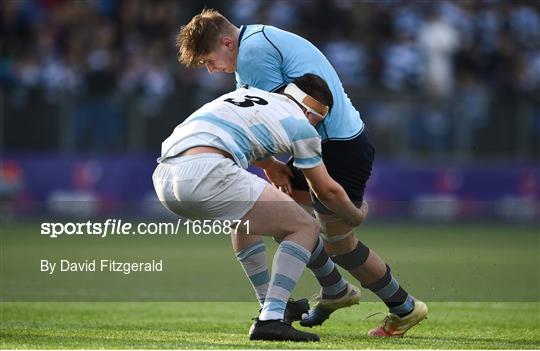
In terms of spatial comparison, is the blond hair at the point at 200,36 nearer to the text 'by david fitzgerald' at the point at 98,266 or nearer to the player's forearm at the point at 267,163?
the player's forearm at the point at 267,163

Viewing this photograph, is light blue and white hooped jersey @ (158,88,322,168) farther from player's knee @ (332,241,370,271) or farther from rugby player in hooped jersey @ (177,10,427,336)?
player's knee @ (332,241,370,271)

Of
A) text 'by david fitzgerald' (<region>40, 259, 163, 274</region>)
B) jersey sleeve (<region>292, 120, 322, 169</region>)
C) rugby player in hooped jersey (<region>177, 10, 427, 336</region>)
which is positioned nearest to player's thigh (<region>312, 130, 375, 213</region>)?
rugby player in hooped jersey (<region>177, 10, 427, 336</region>)

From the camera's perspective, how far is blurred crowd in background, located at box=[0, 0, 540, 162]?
19.1 m

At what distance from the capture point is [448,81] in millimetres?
21062

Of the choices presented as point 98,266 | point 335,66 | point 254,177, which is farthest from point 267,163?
point 335,66

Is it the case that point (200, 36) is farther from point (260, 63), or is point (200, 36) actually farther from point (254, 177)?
point (254, 177)

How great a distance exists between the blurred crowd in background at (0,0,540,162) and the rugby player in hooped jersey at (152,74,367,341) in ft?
41.0

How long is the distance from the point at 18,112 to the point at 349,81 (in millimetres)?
5885

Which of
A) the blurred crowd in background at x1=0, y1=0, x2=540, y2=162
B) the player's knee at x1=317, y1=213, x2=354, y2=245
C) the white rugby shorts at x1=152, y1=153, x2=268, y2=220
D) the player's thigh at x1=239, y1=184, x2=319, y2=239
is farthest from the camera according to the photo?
the blurred crowd in background at x1=0, y1=0, x2=540, y2=162

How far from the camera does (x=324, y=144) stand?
7.26 metres

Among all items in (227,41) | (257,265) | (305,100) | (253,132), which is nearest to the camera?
(253,132)

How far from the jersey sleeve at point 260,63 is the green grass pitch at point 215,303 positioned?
158cm

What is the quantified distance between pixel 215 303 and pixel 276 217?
355 centimetres

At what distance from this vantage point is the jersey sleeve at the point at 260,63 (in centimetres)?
700
